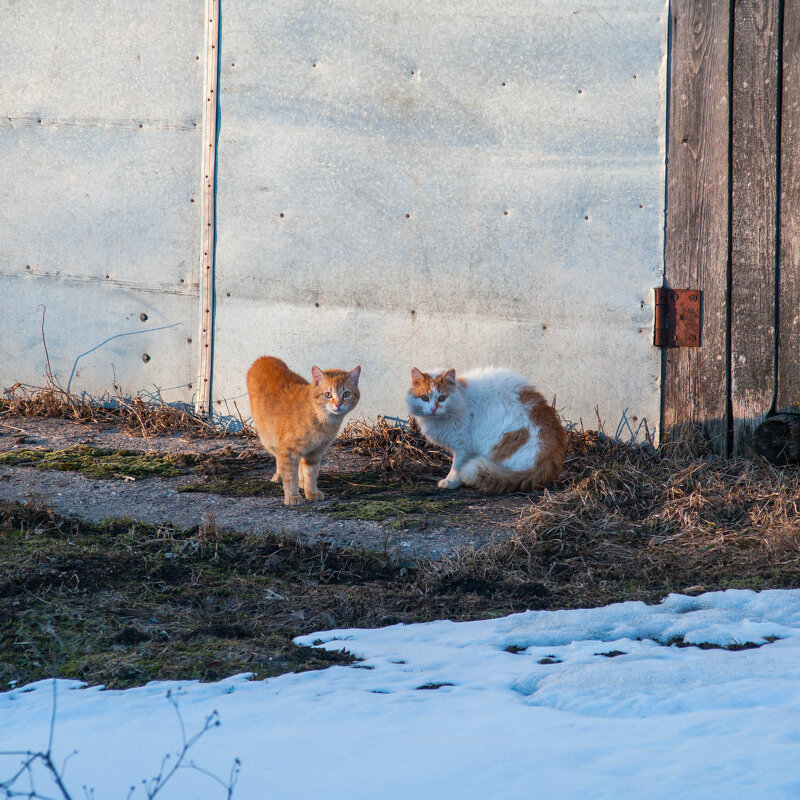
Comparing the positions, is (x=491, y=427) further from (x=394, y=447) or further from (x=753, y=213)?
(x=753, y=213)

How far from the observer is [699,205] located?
544 cm

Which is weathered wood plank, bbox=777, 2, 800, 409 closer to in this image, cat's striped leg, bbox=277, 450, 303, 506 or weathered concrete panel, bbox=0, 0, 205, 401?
cat's striped leg, bbox=277, 450, 303, 506

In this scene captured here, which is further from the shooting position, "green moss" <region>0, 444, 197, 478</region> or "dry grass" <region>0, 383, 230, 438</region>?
"dry grass" <region>0, 383, 230, 438</region>

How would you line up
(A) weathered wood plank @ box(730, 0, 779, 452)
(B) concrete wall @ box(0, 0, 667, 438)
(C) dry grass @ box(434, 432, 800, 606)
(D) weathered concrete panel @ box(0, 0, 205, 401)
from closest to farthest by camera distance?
1. (C) dry grass @ box(434, 432, 800, 606)
2. (A) weathered wood plank @ box(730, 0, 779, 452)
3. (B) concrete wall @ box(0, 0, 667, 438)
4. (D) weathered concrete panel @ box(0, 0, 205, 401)

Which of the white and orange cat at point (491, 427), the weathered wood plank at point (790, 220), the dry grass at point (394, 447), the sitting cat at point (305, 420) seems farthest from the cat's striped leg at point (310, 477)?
the weathered wood plank at point (790, 220)

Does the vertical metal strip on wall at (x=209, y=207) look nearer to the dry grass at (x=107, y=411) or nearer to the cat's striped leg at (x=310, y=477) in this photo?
the dry grass at (x=107, y=411)

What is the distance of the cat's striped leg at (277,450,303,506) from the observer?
4.98m

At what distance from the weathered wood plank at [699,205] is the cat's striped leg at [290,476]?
235 centimetres

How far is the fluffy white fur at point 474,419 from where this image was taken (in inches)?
211

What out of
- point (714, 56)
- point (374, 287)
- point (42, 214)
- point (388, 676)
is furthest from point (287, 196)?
point (388, 676)

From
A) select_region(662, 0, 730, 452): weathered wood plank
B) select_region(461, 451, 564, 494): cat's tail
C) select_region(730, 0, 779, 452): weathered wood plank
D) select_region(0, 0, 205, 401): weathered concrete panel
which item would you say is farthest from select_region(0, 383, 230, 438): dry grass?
select_region(730, 0, 779, 452): weathered wood plank

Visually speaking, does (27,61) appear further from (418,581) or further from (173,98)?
(418,581)

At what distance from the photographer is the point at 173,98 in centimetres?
625

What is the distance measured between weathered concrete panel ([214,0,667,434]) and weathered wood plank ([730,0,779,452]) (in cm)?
46
